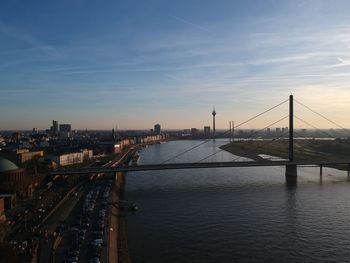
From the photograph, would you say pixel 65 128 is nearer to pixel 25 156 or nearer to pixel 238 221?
pixel 25 156

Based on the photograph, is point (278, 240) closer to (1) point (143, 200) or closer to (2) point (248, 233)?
(2) point (248, 233)

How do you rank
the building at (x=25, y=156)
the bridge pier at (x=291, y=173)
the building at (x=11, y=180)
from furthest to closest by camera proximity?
the building at (x=25, y=156), the bridge pier at (x=291, y=173), the building at (x=11, y=180)

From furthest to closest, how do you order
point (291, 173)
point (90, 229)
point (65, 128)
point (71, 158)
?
1. point (65, 128)
2. point (71, 158)
3. point (291, 173)
4. point (90, 229)

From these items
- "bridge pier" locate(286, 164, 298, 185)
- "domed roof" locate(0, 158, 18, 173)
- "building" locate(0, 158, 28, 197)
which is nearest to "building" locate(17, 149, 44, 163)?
"domed roof" locate(0, 158, 18, 173)

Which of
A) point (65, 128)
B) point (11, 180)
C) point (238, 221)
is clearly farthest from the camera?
point (65, 128)

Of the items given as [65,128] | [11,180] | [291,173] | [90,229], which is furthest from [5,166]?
[65,128]

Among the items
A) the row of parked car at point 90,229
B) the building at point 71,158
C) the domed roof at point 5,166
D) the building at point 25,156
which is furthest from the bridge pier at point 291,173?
the building at point 25,156

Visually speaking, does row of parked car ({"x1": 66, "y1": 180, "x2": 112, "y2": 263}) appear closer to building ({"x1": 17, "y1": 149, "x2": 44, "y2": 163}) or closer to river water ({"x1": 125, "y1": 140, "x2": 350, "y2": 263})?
river water ({"x1": 125, "y1": 140, "x2": 350, "y2": 263})

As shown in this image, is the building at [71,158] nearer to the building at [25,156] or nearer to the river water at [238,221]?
the building at [25,156]
